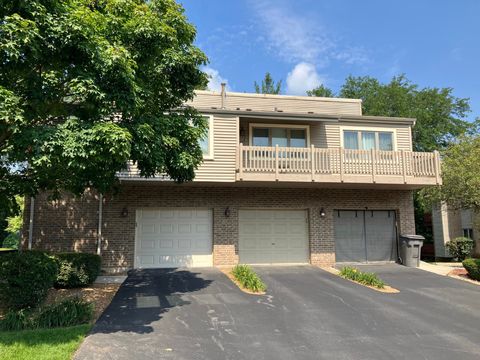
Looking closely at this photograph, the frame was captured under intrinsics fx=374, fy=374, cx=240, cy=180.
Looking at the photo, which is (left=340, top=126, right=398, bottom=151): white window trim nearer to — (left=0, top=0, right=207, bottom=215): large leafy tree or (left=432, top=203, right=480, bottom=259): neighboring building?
(left=0, top=0, right=207, bottom=215): large leafy tree

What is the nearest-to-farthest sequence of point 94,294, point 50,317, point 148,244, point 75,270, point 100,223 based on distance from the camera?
point 50,317 < point 94,294 < point 75,270 < point 100,223 < point 148,244

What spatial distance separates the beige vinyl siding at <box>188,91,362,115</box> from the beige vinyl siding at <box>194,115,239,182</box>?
3.44 m

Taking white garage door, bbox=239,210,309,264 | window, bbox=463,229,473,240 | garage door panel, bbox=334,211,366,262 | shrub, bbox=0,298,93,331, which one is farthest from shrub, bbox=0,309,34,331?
window, bbox=463,229,473,240

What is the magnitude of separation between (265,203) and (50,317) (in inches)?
355

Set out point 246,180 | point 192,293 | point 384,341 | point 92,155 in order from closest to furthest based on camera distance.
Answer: point 92,155
point 384,341
point 192,293
point 246,180

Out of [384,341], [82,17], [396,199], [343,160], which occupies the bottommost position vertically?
[384,341]

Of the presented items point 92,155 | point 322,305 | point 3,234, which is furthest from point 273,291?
point 3,234

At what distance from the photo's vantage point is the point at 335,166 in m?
13.8

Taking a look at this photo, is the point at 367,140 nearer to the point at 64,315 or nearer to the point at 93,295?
the point at 93,295

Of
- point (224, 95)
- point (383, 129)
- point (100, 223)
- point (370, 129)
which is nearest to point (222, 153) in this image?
point (224, 95)

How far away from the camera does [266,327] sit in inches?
291

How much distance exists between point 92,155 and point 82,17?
236cm

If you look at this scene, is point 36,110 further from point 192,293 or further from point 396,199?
point 396,199

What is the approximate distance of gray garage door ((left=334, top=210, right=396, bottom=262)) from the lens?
1534cm
